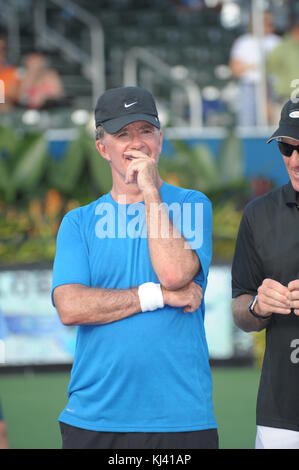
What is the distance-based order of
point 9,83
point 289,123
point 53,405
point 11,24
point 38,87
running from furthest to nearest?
point 11,24 < point 38,87 < point 9,83 < point 53,405 < point 289,123

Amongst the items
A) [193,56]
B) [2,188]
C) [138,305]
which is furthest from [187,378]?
[193,56]

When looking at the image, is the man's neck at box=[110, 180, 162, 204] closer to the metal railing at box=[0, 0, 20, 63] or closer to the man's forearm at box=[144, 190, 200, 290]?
the man's forearm at box=[144, 190, 200, 290]

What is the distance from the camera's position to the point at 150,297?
3.42 metres

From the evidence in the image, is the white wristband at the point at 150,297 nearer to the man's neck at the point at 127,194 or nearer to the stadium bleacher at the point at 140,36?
the man's neck at the point at 127,194

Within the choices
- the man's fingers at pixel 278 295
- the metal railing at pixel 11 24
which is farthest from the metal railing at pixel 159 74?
the man's fingers at pixel 278 295

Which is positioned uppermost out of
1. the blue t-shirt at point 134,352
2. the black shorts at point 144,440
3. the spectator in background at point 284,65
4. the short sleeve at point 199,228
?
the spectator in background at point 284,65

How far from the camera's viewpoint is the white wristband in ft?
11.2

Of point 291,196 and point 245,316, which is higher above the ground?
point 291,196

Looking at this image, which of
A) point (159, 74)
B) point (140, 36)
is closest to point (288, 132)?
point (159, 74)

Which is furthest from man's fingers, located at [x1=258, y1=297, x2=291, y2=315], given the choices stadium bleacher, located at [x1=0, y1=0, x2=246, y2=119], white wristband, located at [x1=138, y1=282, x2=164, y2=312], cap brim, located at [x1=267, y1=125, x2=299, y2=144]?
stadium bleacher, located at [x1=0, y1=0, x2=246, y2=119]

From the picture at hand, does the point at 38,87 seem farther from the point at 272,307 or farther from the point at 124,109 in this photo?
the point at 272,307

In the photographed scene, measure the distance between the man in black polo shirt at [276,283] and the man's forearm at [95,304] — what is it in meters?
0.44

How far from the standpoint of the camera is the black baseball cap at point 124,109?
3.58 m

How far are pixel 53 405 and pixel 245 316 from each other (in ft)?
14.9
